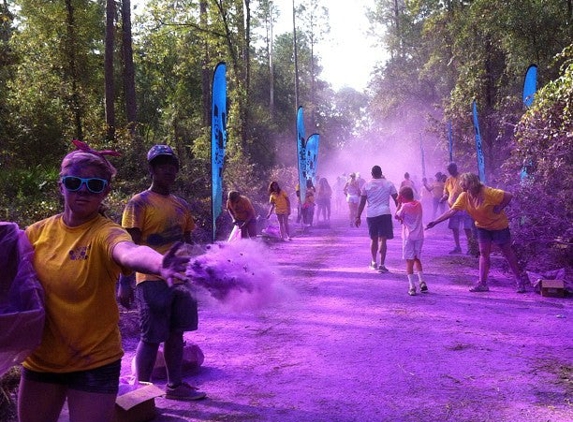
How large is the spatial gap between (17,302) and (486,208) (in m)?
7.31

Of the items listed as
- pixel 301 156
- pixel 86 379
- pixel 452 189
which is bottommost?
pixel 86 379

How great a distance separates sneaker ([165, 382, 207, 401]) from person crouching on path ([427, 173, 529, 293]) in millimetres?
4854

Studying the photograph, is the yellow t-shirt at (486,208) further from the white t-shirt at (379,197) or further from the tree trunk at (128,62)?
the tree trunk at (128,62)

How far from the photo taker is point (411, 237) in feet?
27.9

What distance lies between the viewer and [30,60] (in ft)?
74.1

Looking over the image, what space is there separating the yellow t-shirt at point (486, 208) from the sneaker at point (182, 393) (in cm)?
550

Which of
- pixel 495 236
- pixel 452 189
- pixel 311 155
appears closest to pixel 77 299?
pixel 495 236

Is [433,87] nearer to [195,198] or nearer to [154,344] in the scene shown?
[195,198]

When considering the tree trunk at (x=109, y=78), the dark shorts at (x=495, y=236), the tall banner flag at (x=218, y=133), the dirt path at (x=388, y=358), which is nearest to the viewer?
the dirt path at (x=388, y=358)

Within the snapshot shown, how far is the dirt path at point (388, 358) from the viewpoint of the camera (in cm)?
432

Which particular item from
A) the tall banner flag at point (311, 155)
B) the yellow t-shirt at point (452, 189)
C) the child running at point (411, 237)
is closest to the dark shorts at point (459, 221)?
the yellow t-shirt at point (452, 189)

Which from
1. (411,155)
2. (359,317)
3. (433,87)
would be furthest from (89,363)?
(411,155)

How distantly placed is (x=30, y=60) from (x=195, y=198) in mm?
11048

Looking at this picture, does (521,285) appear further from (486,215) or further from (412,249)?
(412,249)
